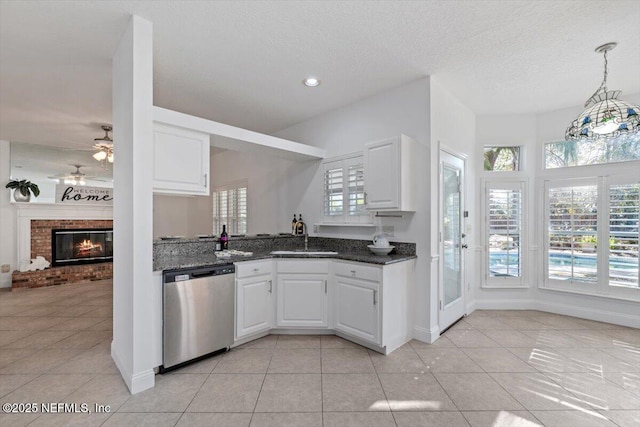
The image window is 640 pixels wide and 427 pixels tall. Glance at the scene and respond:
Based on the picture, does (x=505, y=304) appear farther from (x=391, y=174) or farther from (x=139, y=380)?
(x=139, y=380)

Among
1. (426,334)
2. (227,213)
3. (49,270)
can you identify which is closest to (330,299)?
(426,334)

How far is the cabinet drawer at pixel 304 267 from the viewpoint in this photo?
326 centimetres

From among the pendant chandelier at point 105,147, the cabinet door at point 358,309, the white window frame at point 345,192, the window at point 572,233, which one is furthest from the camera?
the pendant chandelier at point 105,147

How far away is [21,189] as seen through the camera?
18.0ft

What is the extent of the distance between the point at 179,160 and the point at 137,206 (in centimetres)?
73

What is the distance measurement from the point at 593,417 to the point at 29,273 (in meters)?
7.92

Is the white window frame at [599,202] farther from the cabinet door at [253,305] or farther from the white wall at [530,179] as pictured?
the cabinet door at [253,305]

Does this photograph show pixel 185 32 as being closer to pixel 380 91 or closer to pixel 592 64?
pixel 380 91

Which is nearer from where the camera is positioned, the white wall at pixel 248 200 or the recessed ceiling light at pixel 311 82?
the recessed ceiling light at pixel 311 82

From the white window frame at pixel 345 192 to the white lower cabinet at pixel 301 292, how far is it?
0.79 metres

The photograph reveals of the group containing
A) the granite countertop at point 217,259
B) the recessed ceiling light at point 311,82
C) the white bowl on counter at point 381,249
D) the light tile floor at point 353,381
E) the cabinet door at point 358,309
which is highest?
the recessed ceiling light at point 311,82

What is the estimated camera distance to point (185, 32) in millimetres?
2400

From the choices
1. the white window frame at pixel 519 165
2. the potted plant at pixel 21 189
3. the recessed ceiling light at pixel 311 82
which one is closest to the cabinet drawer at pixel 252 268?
the recessed ceiling light at pixel 311 82

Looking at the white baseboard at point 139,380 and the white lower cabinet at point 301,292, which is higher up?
the white lower cabinet at point 301,292
